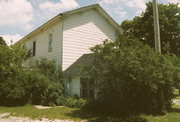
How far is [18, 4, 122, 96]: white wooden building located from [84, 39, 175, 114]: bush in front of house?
5093 mm

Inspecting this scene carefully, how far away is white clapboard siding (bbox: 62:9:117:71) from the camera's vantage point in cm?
1639

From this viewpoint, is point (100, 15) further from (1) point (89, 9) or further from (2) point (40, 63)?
(2) point (40, 63)

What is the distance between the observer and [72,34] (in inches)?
666

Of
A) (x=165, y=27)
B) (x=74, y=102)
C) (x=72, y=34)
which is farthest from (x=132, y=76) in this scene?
(x=165, y=27)

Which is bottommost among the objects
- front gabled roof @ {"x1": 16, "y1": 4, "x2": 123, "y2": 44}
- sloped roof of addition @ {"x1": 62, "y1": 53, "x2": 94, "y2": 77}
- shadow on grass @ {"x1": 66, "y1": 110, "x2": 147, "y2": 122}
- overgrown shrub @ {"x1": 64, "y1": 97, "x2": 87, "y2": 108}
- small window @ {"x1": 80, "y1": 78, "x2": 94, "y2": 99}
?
shadow on grass @ {"x1": 66, "y1": 110, "x2": 147, "y2": 122}

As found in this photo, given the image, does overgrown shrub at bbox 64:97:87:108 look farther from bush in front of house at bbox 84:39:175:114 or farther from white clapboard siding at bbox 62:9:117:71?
white clapboard siding at bbox 62:9:117:71

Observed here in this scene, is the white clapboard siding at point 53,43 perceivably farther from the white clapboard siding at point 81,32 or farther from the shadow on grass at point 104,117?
the shadow on grass at point 104,117

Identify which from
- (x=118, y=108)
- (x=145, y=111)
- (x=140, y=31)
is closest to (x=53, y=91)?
(x=118, y=108)

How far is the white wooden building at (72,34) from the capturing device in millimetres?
16062

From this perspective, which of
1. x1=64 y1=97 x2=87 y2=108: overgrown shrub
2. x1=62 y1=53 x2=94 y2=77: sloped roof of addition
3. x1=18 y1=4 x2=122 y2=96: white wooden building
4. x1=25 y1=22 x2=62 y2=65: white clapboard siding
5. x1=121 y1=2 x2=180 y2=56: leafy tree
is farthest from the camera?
x1=121 y1=2 x2=180 y2=56: leafy tree

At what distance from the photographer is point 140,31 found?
28.7 meters

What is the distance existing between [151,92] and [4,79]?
10.8 metres

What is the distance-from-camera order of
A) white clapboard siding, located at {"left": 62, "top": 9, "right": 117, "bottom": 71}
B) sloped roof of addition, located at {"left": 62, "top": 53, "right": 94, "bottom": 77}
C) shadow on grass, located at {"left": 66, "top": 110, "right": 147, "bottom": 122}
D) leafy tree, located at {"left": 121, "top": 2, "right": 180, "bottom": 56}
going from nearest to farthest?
1. shadow on grass, located at {"left": 66, "top": 110, "right": 147, "bottom": 122}
2. sloped roof of addition, located at {"left": 62, "top": 53, "right": 94, "bottom": 77}
3. white clapboard siding, located at {"left": 62, "top": 9, "right": 117, "bottom": 71}
4. leafy tree, located at {"left": 121, "top": 2, "right": 180, "bottom": 56}

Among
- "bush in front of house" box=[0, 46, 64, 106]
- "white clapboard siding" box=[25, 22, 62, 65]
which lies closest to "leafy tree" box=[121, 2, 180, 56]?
"white clapboard siding" box=[25, 22, 62, 65]
